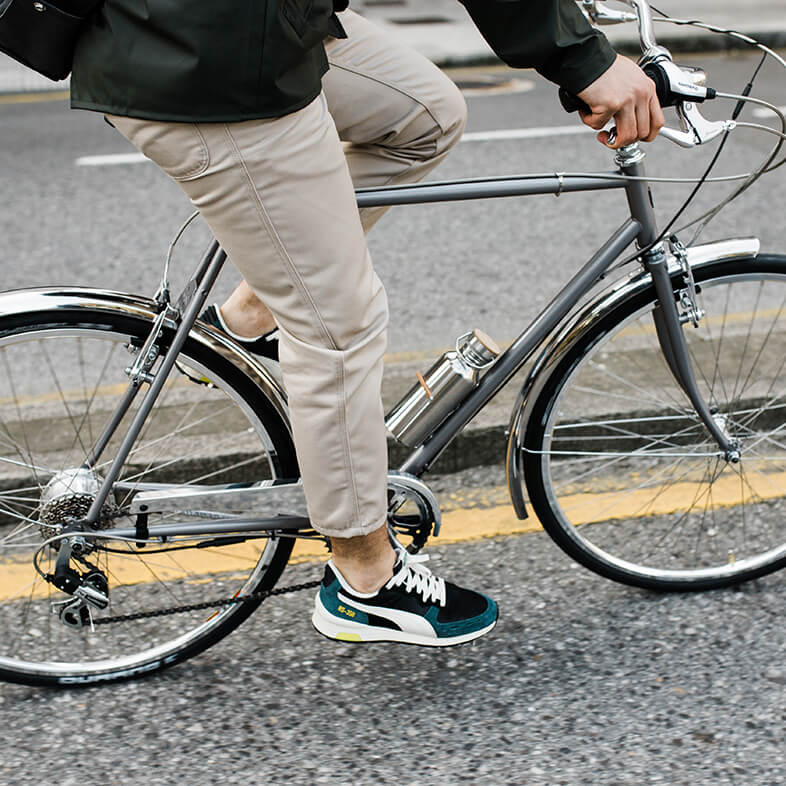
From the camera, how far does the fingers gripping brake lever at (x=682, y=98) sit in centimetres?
185

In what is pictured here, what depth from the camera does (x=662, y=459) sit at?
9.64ft

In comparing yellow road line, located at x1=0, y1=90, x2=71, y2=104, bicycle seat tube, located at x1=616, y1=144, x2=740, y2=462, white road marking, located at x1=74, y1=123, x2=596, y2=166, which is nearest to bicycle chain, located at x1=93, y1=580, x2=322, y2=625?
bicycle seat tube, located at x1=616, y1=144, x2=740, y2=462

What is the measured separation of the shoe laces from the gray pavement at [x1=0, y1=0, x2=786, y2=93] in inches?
230

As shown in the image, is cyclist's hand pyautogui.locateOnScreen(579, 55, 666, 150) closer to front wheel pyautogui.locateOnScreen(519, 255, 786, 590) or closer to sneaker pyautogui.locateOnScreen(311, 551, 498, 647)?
front wheel pyautogui.locateOnScreen(519, 255, 786, 590)

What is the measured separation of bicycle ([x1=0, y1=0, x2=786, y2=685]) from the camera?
2004mm

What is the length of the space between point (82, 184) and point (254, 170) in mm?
4253

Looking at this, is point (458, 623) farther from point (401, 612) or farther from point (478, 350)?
point (478, 350)

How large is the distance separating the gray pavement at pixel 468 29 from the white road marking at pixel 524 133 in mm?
1439

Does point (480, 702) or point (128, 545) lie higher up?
point (128, 545)

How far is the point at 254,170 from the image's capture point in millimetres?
1665

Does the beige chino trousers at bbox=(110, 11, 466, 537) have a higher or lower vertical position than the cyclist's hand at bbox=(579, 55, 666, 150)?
lower

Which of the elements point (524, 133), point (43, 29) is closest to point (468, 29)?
point (524, 133)

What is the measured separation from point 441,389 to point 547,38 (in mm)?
769

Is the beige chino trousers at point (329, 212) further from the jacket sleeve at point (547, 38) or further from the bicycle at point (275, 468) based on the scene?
the jacket sleeve at point (547, 38)
